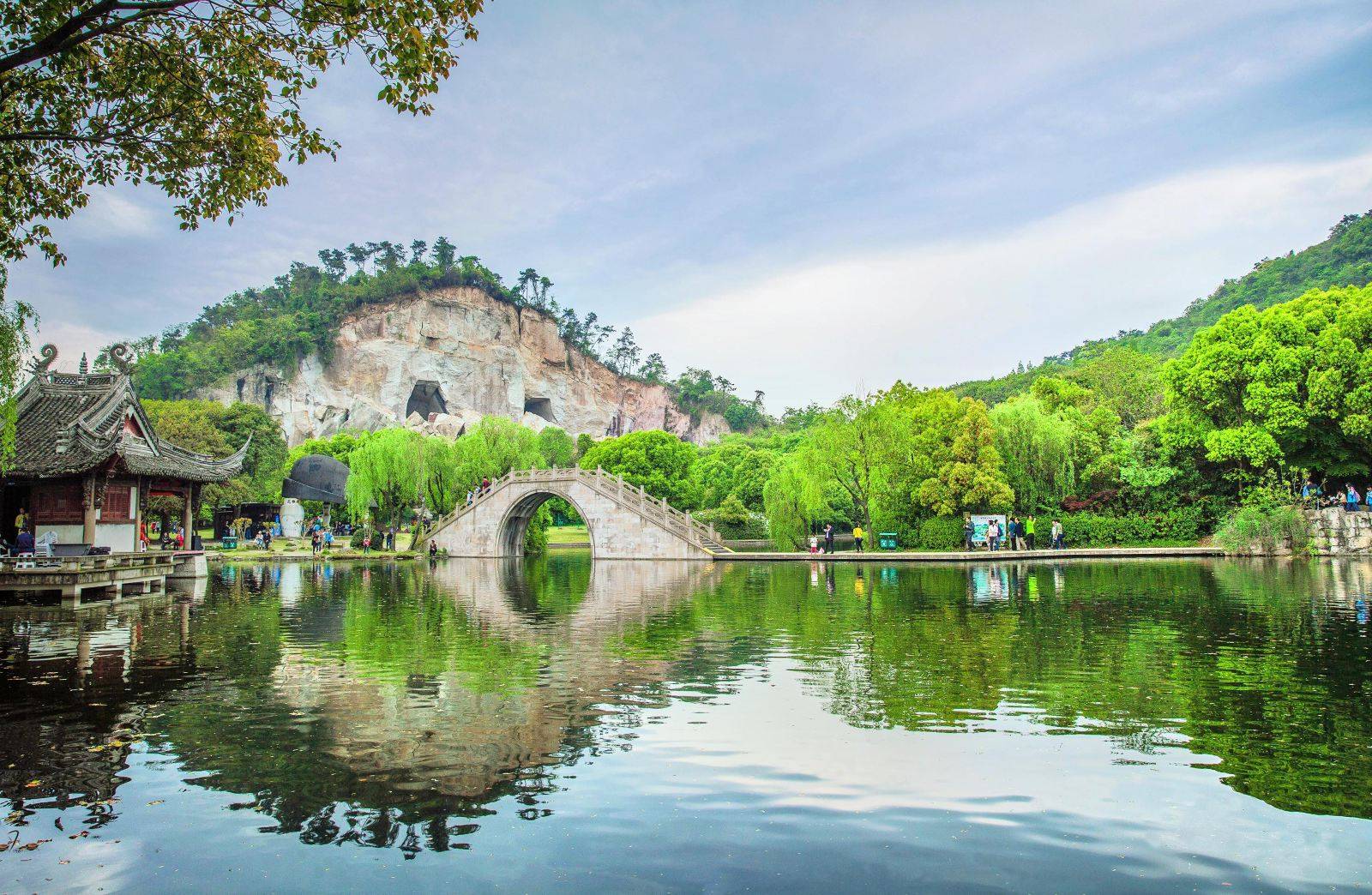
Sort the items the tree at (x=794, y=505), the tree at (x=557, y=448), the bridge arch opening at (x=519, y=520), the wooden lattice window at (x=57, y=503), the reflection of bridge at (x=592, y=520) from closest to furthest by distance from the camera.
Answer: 1. the wooden lattice window at (x=57, y=503)
2. the tree at (x=794, y=505)
3. the reflection of bridge at (x=592, y=520)
4. the bridge arch opening at (x=519, y=520)
5. the tree at (x=557, y=448)

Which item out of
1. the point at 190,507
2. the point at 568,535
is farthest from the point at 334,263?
the point at 190,507

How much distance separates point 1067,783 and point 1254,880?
1430 millimetres

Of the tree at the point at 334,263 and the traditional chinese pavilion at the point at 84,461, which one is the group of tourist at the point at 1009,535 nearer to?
the traditional chinese pavilion at the point at 84,461

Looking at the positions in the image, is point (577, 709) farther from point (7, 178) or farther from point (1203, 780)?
point (7, 178)

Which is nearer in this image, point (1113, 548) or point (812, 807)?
point (812, 807)

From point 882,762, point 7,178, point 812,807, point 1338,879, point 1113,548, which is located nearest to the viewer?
point 1338,879

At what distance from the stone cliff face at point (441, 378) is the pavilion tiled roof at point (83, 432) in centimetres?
5717

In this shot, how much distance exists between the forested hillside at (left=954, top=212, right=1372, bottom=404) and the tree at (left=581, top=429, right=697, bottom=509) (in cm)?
2580

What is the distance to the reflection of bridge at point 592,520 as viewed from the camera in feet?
119

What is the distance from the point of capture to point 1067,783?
18.4 ft

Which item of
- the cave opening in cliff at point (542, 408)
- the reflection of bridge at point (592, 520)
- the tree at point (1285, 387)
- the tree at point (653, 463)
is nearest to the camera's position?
the tree at point (1285, 387)

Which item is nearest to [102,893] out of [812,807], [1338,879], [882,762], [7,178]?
[812,807]

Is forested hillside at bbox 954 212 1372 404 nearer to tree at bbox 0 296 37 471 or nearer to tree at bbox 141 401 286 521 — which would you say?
tree at bbox 141 401 286 521

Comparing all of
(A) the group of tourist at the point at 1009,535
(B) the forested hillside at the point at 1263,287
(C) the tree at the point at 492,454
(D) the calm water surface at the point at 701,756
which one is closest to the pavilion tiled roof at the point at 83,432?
(D) the calm water surface at the point at 701,756
